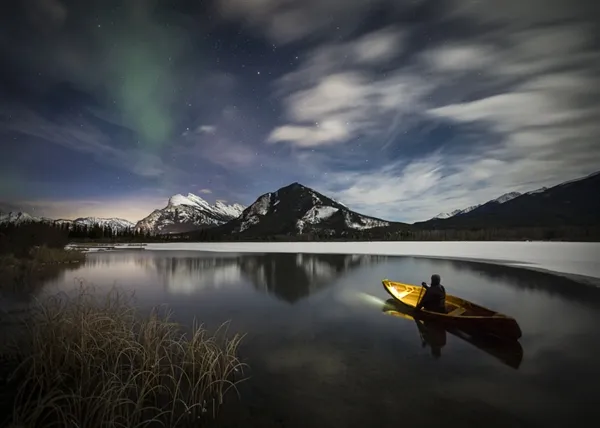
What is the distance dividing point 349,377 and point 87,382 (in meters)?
4.90

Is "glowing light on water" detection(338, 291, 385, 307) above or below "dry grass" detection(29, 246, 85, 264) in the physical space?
below

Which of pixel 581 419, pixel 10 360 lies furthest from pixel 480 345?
pixel 10 360

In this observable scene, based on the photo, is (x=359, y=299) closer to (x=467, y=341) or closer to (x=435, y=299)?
(x=435, y=299)

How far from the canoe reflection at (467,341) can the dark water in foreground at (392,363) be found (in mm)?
79

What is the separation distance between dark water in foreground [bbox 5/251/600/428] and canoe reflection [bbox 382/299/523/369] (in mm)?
79

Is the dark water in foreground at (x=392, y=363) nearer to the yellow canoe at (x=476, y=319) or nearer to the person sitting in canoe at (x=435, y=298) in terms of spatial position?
the yellow canoe at (x=476, y=319)

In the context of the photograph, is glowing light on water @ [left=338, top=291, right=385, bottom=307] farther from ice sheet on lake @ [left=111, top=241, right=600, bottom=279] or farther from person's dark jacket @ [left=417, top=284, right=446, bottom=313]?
ice sheet on lake @ [left=111, top=241, right=600, bottom=279]

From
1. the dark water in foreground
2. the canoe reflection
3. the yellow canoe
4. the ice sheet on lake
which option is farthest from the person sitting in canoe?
the ice sheet on lake

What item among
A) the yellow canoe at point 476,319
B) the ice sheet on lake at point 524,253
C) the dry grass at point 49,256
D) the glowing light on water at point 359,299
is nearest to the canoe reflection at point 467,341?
the yellow canoe at point 476,319

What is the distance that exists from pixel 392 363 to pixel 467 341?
3.40m

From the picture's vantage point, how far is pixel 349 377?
7.33 metres

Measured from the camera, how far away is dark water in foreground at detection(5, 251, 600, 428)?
5.83m

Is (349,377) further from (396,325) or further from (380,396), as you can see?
(396,325)

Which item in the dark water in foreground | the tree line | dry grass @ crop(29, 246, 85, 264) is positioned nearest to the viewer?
the dark water in foreground
